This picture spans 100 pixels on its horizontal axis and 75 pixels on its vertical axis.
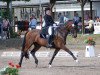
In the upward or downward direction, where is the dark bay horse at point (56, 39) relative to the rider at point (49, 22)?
downward

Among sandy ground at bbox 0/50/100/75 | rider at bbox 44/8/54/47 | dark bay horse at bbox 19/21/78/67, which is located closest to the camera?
sandy ground at bbox 0/50/100/75

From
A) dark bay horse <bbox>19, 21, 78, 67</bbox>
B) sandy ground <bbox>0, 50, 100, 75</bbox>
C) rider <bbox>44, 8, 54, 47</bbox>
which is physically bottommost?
sandy ground <bbox>0, 50, 100, 75</bbox>

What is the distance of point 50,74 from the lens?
1623 cm

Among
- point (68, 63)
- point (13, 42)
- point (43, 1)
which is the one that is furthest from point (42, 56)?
point (43, 1)

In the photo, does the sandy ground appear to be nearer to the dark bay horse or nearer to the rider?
the dark bay horse

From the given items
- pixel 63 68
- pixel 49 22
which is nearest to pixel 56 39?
pixel 49 22

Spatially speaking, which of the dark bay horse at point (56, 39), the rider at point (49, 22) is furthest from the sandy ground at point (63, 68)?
the rider at point (49, 22)

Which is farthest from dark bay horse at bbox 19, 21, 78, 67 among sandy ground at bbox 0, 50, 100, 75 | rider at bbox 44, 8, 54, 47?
sandy ground at bbox 0, 50, 100, 75

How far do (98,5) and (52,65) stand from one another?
4063 cm

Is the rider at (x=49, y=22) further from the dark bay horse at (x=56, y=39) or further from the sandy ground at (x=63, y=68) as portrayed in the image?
the sandy ground at (x=63, y=68)

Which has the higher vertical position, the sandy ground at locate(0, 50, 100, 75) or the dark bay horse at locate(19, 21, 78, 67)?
the dark bay horse at locate(19, 21, 78, 67)

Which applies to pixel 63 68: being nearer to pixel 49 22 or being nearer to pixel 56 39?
pixel 56 39

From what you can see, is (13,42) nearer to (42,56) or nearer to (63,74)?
(42,56)

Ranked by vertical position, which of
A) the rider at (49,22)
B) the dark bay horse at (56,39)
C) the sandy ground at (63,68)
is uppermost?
the rider at (49,22)
